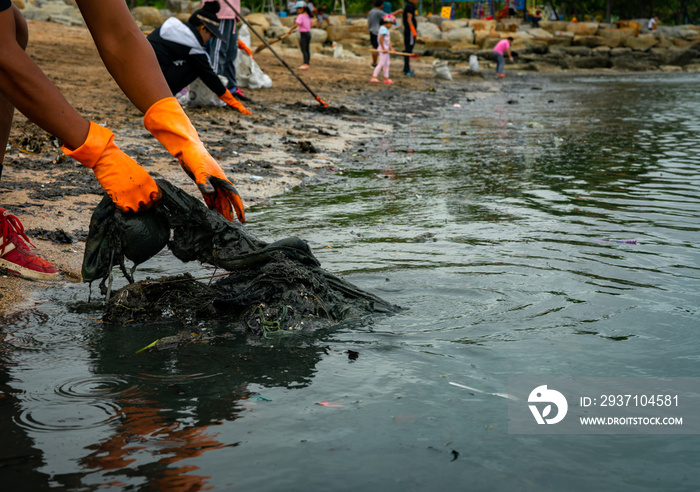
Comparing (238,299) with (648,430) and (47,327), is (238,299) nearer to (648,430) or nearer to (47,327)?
(47,327)

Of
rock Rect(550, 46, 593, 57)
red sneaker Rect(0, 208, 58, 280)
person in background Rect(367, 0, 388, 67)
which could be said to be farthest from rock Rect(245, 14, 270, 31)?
red sneaker Rect(0, 208, 58, 280)

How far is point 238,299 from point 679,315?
219 cm

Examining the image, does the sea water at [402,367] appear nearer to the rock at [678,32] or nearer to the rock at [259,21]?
the rock at [259,21]

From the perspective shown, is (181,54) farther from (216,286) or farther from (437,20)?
(437,20)

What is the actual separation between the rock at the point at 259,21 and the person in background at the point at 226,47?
1983 cm

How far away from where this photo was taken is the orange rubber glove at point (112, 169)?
2.73 meters

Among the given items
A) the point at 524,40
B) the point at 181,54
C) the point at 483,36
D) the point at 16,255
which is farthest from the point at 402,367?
the point at 524,40

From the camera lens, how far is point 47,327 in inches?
120

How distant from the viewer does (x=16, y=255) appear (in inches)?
147

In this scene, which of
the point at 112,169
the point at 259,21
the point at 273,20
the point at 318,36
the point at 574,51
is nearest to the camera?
the point at 112,169

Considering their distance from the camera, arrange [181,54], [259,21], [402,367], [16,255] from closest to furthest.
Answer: [402,367]
[16,255]
[181,54]
[259,21]

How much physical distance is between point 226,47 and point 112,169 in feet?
26.6

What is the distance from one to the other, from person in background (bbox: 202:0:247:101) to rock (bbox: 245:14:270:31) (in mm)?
19830

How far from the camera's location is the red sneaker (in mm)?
3727
